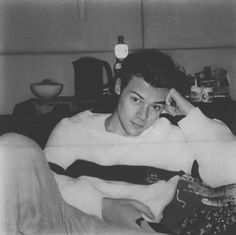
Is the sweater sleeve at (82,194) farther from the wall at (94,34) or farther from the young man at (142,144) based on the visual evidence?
the wall at (94,34)

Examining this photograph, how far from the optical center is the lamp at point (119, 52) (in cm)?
111

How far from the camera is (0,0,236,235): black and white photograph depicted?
1.06 meters

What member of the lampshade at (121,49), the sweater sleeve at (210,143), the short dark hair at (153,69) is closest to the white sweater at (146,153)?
the sweater sleeve at (210,143)

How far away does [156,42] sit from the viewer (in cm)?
113

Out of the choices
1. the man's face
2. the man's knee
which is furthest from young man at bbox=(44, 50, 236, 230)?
the man's knee

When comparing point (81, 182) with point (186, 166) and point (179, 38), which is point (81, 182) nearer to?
point (186, 166)

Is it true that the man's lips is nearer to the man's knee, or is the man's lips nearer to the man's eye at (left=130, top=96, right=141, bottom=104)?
the man's eye at (left=130, top=96, right=141, bottom=104)

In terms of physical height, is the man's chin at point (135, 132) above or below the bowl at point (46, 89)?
below

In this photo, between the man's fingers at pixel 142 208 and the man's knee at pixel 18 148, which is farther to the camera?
the man's fingers at pixel 142 208

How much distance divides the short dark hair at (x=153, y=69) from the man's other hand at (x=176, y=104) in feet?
0.08

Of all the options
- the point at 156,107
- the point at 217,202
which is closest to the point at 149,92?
the point at 156,107

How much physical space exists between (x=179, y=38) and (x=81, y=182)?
0.53 meters

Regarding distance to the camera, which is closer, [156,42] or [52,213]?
[52,213]

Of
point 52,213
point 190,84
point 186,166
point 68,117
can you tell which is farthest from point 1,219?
point 190,84
